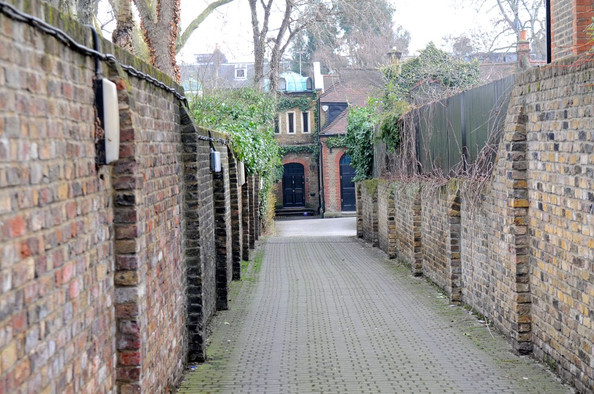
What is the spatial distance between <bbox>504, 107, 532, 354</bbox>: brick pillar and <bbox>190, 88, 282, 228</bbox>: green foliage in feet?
27.2

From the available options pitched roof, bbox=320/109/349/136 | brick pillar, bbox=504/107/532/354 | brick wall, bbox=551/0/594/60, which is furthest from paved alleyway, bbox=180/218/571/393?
pitched roof, bbox=320/109/349/136

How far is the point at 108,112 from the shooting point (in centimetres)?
479

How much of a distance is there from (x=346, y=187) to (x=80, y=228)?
43597 millimetres

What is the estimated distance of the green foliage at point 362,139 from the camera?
2502cm

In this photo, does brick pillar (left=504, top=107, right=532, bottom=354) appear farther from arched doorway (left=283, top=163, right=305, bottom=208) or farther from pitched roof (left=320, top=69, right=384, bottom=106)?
arched doorway (left=283, top=163, right=305, bottom=208)

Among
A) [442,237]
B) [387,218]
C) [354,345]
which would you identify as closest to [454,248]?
[442,237]

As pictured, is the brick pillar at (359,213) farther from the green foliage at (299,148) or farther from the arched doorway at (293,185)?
the arched doorway at (293,185)

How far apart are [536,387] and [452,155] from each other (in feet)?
22.0

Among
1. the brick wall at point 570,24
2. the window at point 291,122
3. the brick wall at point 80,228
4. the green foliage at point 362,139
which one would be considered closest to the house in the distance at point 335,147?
the window at point 291,122

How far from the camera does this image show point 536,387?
7293 mm

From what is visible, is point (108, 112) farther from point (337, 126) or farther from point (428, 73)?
point (337, 126)

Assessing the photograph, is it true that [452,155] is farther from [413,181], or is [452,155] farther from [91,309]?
[91,309]

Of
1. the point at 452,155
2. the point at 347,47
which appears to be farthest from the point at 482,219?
the point at 347,47

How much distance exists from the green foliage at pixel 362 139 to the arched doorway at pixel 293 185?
73.9ft
